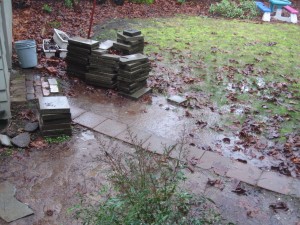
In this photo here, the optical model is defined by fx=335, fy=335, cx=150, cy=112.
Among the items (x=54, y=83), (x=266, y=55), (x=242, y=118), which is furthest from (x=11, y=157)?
(x=266, y=55)

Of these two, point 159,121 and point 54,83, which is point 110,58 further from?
point 159,121

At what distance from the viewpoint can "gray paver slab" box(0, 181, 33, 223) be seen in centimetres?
342

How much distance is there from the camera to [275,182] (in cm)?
425

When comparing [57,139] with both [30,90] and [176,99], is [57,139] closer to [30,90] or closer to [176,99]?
[30,90]

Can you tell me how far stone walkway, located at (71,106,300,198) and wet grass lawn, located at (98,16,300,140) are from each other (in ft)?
3.89

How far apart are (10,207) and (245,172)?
9.40ft

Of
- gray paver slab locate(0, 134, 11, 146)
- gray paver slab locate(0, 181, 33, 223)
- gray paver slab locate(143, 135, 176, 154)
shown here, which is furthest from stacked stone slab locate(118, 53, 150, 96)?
gray paver slab locate(0, 181, 33, 223)

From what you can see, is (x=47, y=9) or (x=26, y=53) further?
(x=47, y=9)

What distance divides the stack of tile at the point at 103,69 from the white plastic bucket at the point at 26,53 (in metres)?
1.24

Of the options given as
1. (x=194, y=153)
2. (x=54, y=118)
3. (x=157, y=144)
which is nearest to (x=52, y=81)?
(x=54, y=118)

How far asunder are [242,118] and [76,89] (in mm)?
3120

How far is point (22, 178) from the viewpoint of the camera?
4012 mm

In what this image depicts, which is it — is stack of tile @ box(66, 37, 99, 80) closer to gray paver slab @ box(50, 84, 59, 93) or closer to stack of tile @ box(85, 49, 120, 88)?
stack of tile @ box(85, 49, 120, 88)

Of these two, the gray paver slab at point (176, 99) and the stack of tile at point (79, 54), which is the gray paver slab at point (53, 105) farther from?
the gray paver slab at point (176, 99)
